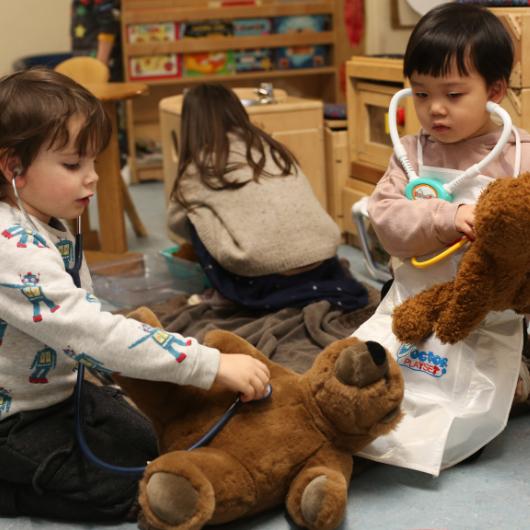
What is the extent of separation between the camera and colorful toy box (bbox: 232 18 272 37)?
146 inches

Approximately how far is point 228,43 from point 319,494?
2933 millimetres

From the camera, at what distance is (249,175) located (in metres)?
1.93

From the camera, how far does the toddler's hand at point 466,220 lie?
1.15 metres

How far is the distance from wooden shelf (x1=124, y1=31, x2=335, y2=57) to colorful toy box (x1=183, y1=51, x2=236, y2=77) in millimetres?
39

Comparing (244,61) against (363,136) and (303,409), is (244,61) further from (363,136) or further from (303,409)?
(303,409)

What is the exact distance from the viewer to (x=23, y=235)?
1.05 meters

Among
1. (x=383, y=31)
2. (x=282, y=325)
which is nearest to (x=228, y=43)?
(x=383, y=31)

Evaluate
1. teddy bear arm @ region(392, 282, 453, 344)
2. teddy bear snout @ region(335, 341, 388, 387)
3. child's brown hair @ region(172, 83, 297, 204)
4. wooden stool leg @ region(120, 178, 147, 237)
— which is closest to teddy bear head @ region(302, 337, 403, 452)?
teddy bear snout @ region(335, 341, 388, 387)

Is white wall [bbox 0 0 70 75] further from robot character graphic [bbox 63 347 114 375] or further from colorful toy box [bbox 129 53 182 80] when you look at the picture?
robot character graphic [bbox 63 347 114 375]

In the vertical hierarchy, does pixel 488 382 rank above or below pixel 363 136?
below

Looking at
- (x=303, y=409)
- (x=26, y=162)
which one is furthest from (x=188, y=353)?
(x=26, y=162)

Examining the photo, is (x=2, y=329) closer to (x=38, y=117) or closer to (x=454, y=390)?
(x=38, y=117)

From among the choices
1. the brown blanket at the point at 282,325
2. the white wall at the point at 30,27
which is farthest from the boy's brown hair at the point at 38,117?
the white wall at the point at 30,27

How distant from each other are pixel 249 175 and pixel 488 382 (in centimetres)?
88
